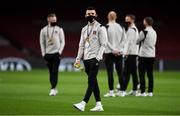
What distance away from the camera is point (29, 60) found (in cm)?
3631

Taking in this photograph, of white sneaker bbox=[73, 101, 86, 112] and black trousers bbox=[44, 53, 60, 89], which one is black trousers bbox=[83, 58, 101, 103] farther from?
black trousers bbox=[44, 53, 60, 89]

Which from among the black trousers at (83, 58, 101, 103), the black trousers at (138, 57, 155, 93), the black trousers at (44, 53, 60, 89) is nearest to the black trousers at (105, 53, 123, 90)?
the black trousers at (138, 57, 155, 93)

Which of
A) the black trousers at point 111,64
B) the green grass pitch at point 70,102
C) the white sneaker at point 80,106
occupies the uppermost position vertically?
the black trousers at point 111,64

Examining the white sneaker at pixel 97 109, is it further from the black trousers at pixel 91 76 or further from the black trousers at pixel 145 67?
the black trousers at pixel 145 67

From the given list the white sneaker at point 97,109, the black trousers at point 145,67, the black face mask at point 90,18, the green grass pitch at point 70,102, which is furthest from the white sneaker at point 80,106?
the black trousers at point 145,67

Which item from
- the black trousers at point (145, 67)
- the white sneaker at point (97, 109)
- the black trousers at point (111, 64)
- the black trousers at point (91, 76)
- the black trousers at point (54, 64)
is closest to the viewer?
the black trousers at point (91, 76)

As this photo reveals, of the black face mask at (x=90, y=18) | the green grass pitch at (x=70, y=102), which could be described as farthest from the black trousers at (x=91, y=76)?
the black face mask at (x=90, y=18)

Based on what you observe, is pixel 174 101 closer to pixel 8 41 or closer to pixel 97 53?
pixel 97 53

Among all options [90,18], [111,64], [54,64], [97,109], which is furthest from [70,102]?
[90,18]

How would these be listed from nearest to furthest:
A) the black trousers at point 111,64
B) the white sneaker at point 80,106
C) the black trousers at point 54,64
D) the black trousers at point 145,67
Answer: the white sneaker at point 80,106 → the black trousers at point 111,64 → the black trousers at point 145,67 → the black trousers at point 54,64

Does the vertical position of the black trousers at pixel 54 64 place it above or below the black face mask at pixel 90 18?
below

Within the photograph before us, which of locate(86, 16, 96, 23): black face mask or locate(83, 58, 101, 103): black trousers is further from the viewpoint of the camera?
locate(86, 16, 96, 23): black face mask

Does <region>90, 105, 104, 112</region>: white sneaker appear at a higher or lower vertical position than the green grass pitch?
higher

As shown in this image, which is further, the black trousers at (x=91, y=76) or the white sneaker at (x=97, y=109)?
the white sneaker at (x=97, y=109)
